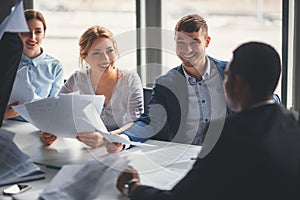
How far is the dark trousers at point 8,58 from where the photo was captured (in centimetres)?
175

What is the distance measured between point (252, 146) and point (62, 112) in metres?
0.99

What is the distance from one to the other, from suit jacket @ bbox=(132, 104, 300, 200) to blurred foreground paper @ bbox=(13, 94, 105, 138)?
2.78 ft

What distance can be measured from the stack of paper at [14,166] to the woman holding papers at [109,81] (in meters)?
0.72

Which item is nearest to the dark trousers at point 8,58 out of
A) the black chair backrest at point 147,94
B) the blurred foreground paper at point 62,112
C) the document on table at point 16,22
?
the document on table at point 16,22

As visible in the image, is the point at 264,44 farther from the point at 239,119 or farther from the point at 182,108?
the point at 182,108

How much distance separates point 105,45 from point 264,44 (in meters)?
1.39

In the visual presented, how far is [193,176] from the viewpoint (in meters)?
1.23

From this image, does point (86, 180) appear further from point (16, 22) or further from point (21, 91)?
point (21, 91)

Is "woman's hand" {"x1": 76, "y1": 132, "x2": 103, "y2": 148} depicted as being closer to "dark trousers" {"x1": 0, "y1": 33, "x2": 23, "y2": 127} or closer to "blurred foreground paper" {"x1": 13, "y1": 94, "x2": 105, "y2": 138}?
"blurred foreground paper" {"x1": 13, "y1": 94, "x2": 105, "y2": 138}

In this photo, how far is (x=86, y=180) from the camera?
4.69ft

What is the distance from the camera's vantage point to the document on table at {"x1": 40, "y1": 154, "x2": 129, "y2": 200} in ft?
4.69

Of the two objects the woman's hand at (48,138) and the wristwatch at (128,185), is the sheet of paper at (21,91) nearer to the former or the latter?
the woman's hand at (48,138)

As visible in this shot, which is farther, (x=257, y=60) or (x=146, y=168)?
(x=146, y=168)

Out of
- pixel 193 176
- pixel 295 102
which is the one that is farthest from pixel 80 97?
pixel 295 102
